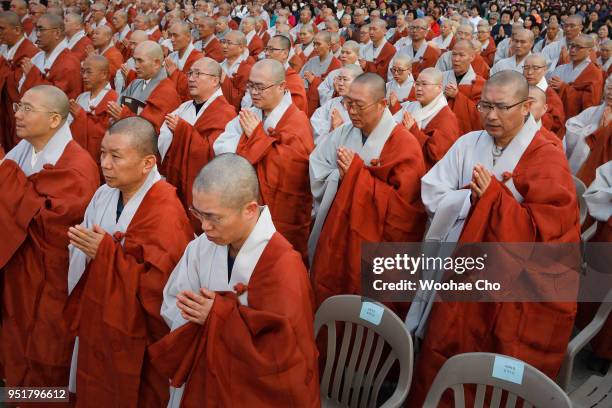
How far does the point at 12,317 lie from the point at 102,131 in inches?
95.6

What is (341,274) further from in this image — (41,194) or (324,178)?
(41,194)

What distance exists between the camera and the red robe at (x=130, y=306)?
2.95m

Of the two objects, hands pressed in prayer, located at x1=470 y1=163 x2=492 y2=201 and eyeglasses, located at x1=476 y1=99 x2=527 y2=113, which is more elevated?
eyeglasses, located at x1=476 y1=99 x2=527 y2=113

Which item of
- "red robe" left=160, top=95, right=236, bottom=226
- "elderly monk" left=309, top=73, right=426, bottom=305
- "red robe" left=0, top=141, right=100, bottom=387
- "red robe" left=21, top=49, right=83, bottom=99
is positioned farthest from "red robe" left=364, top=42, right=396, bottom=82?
"red robe" left=0, top=141, right=100, bottom=387

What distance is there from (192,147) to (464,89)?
371 centimetres

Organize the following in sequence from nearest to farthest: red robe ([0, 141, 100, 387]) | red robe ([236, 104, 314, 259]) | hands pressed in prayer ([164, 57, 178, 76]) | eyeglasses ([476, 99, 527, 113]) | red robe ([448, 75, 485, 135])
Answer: red robe ([0, 141, 100, 387]), eyeglasses ([476, 99, 527, 113]), red robe ([236, 104, 314, 259]), red robe ([448, 75, 485, 135]), hands pressed in prayer ([164, 57, 178, 76])

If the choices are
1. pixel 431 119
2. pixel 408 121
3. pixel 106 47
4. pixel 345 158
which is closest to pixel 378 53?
pixel 106 47

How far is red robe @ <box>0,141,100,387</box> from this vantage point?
3.47 m

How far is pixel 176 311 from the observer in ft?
9.09

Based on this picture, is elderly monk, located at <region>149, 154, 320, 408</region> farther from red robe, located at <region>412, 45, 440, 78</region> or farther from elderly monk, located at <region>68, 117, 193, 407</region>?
red robe, located at <region>412, 45, 440, 78</region>

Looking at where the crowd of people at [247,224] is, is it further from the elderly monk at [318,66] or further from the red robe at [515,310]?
the elderly monk at [318,66]

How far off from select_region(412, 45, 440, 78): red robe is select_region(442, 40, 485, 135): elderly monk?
6.08 ft

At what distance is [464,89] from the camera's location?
24.1ft

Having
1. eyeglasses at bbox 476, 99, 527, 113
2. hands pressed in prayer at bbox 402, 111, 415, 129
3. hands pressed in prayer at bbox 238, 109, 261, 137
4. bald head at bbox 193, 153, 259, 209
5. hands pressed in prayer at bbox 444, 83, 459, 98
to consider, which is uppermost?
bald head at bbox 193, 153, 259, 209
